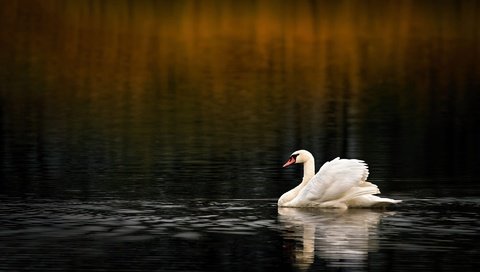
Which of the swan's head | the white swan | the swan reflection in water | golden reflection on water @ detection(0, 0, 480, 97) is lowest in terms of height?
the swan reflection in water

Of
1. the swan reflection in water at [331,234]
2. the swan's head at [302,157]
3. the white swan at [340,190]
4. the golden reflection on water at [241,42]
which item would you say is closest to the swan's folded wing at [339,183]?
the white swan at [340,190]

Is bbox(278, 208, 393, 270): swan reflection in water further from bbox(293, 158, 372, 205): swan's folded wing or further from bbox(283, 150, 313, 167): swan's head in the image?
bbox(283, 150, 313, 167): swan's head

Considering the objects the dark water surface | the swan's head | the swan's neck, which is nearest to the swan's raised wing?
the dark water surface

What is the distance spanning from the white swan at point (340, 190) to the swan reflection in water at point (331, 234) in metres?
0.18

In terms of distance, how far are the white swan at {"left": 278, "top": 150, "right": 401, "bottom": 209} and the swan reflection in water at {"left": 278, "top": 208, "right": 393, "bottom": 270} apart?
6.9 inches

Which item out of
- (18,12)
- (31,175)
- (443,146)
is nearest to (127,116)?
(443,146)

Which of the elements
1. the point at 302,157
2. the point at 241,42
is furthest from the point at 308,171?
the point at 241,42

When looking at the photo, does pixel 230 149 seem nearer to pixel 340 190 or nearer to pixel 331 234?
pixel 340 190

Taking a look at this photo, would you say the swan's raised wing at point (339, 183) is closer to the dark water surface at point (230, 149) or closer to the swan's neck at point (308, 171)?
the dark water surface at point (230, 149)

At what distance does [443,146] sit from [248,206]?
17.3 m

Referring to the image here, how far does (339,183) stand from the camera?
2914 cm

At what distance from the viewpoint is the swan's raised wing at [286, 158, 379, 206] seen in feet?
95.6

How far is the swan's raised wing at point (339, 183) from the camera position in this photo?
95.6ft

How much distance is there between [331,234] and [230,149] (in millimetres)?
18338
